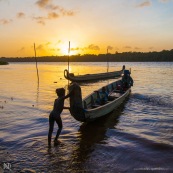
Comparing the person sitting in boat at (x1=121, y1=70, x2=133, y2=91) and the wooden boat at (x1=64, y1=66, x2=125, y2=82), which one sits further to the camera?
the wooden boat at (x1=64, y1=66, x2=125, y2=82)

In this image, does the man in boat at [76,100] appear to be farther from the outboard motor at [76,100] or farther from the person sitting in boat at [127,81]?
the person sitting in boat at [127,81]

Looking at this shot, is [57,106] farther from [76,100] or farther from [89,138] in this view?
[89,138]

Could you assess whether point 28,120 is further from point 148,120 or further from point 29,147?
point 148,120

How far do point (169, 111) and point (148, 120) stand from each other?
3078 millimetres

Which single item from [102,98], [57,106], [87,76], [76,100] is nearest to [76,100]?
[76,100]

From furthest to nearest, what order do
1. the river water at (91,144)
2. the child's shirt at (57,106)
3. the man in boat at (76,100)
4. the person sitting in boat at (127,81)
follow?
1. the person sitting in boat at (127,81)
2. the man in boat at (76,100)
3. the child's shirt at (57,106)
4. the river water at (91,144)

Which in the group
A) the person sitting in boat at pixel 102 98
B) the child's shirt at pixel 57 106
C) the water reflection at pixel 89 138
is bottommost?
the water reflection at pixel 89 138

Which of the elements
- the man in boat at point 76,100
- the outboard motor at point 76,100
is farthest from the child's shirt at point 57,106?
the outboard motor at point 76,100

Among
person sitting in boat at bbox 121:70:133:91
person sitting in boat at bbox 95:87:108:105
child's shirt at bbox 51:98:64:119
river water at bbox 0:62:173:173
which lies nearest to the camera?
river water at bbox 0:62:173:173

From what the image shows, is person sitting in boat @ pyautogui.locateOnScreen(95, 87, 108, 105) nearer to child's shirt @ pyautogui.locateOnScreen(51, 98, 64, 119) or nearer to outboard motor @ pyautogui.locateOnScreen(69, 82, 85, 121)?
outboard motor @ pyautogui.locateOnScreen(69, 82, 85, 121)

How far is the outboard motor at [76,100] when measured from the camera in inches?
404

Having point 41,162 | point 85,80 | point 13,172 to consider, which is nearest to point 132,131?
point 41,162

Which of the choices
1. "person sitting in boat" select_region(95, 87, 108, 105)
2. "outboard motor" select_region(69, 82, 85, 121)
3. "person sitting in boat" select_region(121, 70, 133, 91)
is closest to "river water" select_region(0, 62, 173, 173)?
"person sitting in boat" select_region(95, 87, 108, 105)

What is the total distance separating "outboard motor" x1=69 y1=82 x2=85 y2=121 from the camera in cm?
1025
